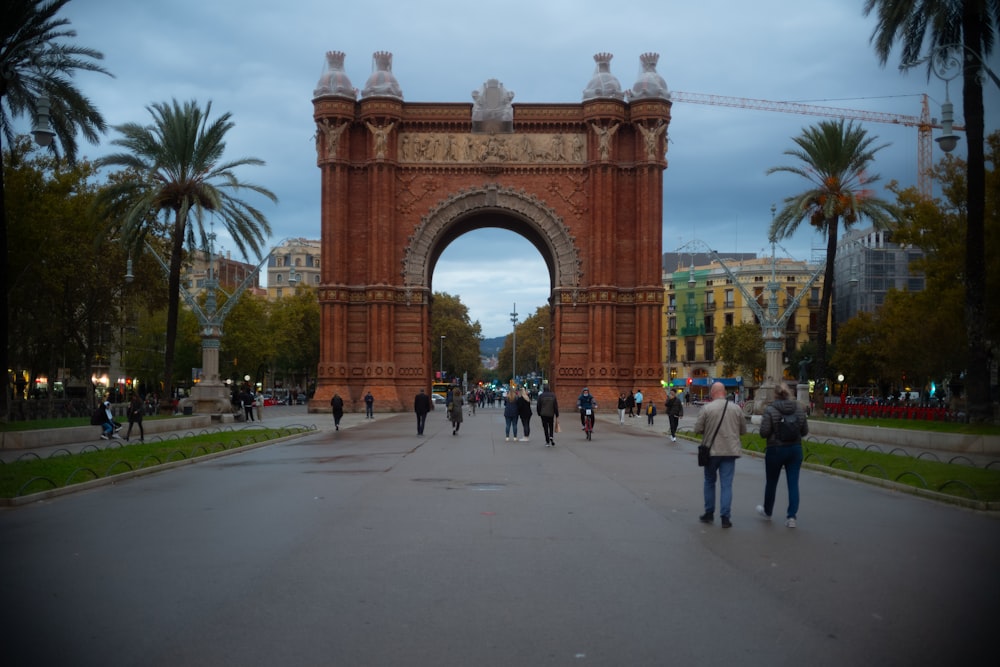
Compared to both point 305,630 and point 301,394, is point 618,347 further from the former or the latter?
point 301,394

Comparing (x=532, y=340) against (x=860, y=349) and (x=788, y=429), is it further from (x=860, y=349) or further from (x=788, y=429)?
(x=788, y=429)

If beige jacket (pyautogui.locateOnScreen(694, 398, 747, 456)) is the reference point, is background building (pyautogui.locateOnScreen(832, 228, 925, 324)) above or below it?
above

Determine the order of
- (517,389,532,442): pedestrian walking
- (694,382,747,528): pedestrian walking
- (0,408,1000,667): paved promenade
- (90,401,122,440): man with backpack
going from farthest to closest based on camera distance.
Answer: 1. (517,389,532,442): pedestrian walking
2. (90,401,122,440): man with backpack
3. (694,382,747,528): pedestrian walking
4. (0,408,1000,667): paved promenade

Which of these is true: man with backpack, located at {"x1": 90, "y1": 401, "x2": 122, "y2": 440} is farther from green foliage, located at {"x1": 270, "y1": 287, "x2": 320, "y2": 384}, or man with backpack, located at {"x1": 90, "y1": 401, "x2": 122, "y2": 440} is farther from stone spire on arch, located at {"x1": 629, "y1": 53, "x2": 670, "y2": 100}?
green foliage, located at {"x1": 270, "y1": 287, "x2": 320, "y2": 384}

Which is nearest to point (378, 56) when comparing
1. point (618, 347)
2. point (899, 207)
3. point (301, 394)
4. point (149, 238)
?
point (149, 238)

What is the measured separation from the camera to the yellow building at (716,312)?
92000 millimetres

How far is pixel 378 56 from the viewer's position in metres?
53.8

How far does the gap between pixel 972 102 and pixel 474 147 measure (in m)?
33.7

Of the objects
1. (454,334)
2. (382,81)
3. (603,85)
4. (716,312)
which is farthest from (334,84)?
(454,334)

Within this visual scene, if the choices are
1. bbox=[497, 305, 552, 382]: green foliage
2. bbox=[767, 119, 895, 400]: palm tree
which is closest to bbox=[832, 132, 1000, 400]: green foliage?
bbox=[767, 119, 895, 400]: palm tree

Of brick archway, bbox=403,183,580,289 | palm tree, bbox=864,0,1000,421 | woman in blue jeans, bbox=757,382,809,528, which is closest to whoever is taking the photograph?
woman in blue jeans, bbox=757,382,809,528

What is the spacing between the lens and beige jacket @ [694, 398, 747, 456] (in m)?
11.3

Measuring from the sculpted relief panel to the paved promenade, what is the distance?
1598 inches

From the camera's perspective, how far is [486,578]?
26.2ft
